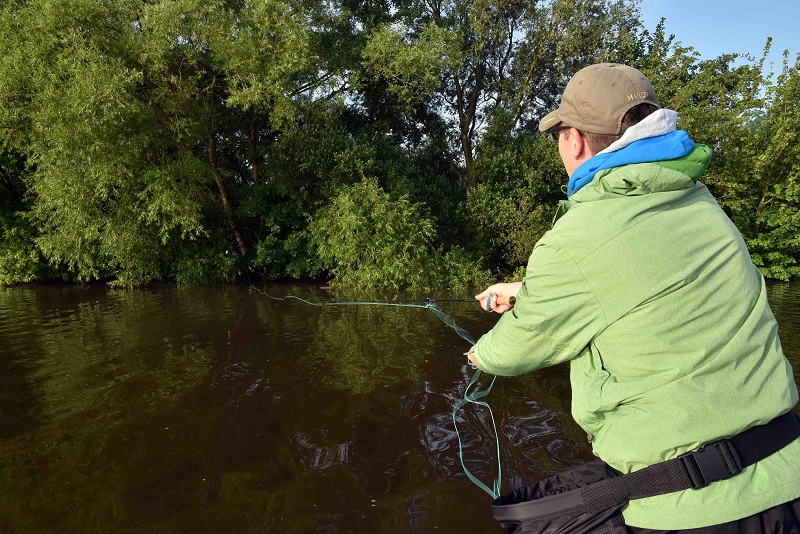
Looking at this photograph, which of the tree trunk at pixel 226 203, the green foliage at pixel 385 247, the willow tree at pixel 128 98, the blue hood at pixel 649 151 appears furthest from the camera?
the tree trunk at pixel 226 203

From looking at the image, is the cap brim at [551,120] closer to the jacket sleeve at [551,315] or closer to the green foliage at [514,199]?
the jacket sleeve at [551,315]

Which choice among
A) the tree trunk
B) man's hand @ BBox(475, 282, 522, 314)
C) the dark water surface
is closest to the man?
man's hand @ BBox(475, 282, 522, 314)

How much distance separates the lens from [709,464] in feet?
5.53

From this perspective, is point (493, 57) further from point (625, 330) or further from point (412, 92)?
point (625, 330)

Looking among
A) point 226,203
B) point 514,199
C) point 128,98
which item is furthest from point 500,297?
point 226,203

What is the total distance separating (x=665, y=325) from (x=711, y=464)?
0.47 meters

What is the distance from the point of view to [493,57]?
20.2m

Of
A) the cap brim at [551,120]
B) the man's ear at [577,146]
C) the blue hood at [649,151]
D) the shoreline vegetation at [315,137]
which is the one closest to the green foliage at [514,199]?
the shoreline vegetation at [315,137]

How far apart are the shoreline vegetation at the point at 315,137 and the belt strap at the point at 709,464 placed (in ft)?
42.1

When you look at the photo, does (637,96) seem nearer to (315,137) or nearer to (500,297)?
(500,297)

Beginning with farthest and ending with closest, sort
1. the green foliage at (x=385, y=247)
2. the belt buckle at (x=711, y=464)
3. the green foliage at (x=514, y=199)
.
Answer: the green foliage at (x=514, y=199)
the green foliage at (x=385, y=247)
the belt buckle at (x=711, y=464)

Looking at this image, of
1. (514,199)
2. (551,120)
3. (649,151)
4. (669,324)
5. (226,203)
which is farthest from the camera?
(226,203)

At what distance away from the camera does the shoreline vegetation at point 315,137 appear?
1430 centimetres

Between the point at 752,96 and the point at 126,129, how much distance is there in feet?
65.3
